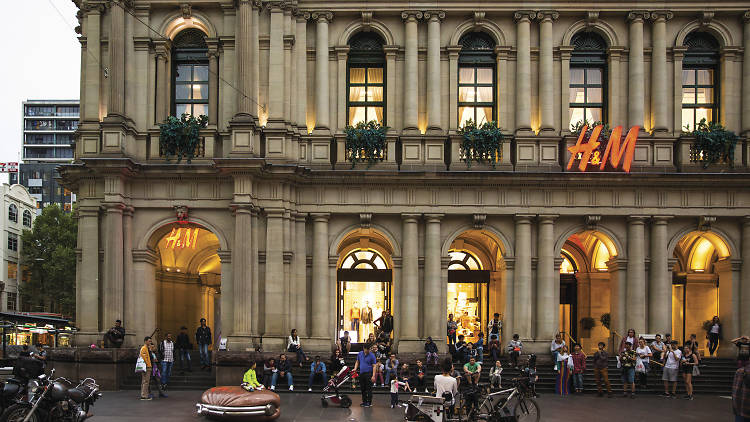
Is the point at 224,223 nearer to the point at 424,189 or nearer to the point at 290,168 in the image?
the point at 290,168

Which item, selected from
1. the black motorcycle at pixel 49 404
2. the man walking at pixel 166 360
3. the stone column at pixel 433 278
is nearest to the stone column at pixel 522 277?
the stone column at pixel 433 278

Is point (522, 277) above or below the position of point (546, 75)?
below

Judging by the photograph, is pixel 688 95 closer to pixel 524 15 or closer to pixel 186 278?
pixel 524 15

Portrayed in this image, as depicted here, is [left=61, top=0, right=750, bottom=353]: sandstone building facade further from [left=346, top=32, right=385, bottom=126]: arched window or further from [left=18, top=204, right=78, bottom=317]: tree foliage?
[left=18, top=204, right=78, bottom=317]: tree foliage

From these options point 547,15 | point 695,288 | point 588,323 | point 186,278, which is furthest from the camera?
point 186,278

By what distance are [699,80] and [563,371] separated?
13.8 meters

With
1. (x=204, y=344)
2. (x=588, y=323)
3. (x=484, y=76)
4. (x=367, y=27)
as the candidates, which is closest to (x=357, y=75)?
(x=367, y=27)

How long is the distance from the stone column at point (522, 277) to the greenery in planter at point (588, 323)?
536cm

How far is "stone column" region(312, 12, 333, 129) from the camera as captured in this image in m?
28.4

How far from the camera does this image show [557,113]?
94.3 feet

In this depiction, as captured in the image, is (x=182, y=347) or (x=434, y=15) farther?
(x=434, y=15)

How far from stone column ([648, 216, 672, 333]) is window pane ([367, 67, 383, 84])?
487 inches

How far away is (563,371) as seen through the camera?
24.4 m

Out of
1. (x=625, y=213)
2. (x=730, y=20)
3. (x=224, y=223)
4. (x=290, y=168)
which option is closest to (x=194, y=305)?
(x=224, y=223)
